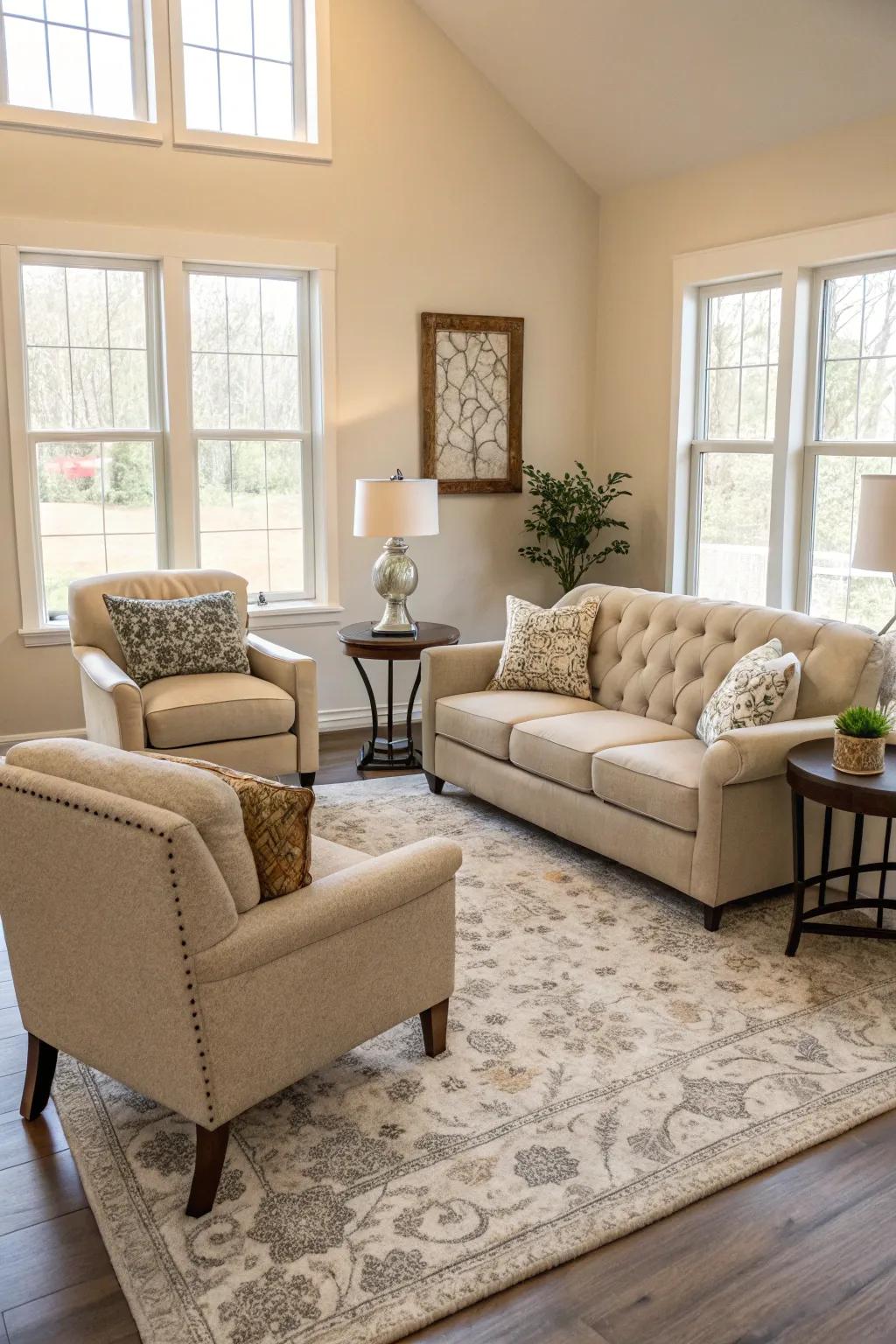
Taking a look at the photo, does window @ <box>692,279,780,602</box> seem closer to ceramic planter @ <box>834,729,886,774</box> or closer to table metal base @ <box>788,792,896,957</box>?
table metal base @ <box>788,792,896,957</box>

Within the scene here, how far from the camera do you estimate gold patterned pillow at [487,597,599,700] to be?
469 centimetres

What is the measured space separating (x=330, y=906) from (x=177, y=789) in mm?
433

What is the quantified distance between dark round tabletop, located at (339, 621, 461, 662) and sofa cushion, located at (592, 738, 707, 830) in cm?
131

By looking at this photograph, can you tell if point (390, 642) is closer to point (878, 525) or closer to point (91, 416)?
point (91, 416)

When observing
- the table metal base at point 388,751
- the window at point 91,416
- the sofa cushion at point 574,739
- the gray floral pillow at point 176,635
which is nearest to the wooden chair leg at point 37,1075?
the sofa cushion at point 574,739

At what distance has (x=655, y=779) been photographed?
143 inches

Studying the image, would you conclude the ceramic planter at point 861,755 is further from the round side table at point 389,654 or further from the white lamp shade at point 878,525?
the round side table at point 389,654

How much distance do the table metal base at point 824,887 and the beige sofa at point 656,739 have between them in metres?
0.14

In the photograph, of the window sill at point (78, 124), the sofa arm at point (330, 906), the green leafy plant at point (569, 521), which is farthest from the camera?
the green leafy plant at point (569, 521)

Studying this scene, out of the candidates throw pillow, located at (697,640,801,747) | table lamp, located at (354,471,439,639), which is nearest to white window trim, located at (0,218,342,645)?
table lamp, located at (354,471,439,639)

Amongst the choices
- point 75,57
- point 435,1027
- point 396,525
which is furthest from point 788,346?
point 435,1027

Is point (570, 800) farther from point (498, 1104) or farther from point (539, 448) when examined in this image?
point (539, 448)

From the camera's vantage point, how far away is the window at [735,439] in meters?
5.46

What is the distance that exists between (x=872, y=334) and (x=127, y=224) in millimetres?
3287
